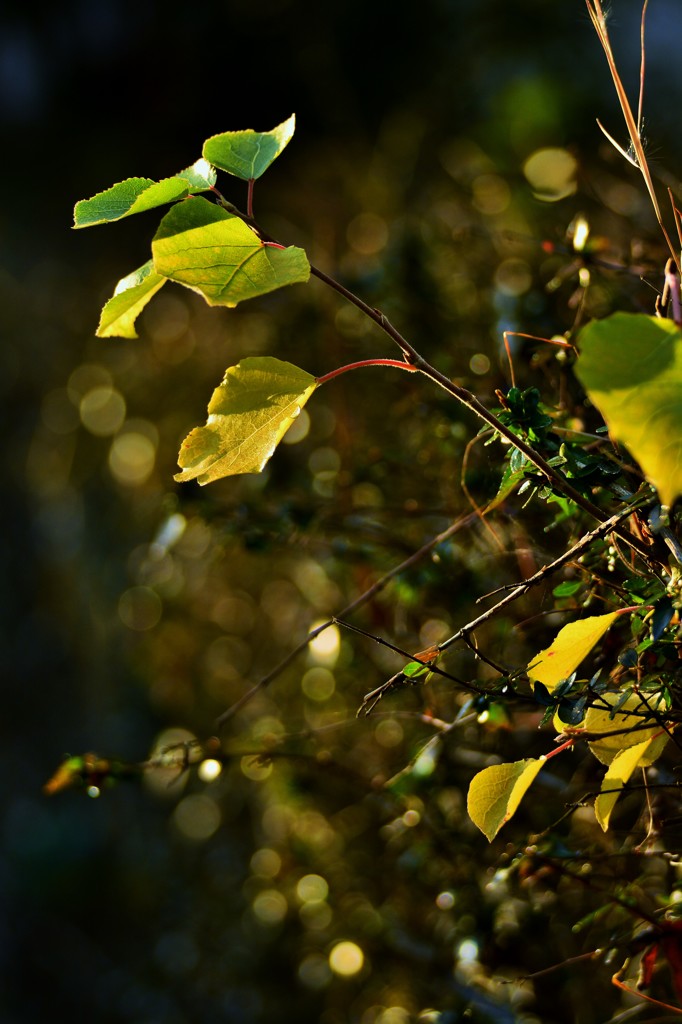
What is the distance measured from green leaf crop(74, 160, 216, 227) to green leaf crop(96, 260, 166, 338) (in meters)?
0.03

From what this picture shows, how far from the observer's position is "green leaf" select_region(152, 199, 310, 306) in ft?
1.25

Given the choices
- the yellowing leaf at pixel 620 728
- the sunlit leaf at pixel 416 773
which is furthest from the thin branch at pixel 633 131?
the sunlit leaf at pixel 416 773

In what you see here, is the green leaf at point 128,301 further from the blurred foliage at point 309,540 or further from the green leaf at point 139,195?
the blurred foliage at point 309,540

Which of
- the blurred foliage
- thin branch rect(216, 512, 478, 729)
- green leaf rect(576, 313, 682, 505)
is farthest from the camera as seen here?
the blurred foliage

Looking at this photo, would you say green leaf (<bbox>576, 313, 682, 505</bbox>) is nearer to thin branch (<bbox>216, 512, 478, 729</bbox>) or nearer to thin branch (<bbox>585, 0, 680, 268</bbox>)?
thin branch (<bbox>585, 0, 680, 268</bbox>)

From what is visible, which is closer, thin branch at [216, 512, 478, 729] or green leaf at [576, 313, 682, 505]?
green leaf at [576, 313, 682, 505]

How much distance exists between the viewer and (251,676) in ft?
4.83

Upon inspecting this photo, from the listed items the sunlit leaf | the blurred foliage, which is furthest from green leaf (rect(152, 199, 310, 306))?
the sunlit leaf

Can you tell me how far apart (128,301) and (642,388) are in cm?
25

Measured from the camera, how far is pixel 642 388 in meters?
0.32

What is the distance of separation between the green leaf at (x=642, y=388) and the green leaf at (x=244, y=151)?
186 mm

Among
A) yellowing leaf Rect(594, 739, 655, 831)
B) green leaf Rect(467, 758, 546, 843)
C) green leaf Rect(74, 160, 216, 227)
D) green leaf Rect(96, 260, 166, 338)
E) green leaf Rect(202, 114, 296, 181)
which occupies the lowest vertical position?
yellowing leaf Rect(594, 739, 655, 831)

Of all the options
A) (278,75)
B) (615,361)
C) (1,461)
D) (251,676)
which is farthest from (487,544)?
(1,461)

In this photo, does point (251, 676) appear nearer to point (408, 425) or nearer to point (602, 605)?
point (408, 425)
